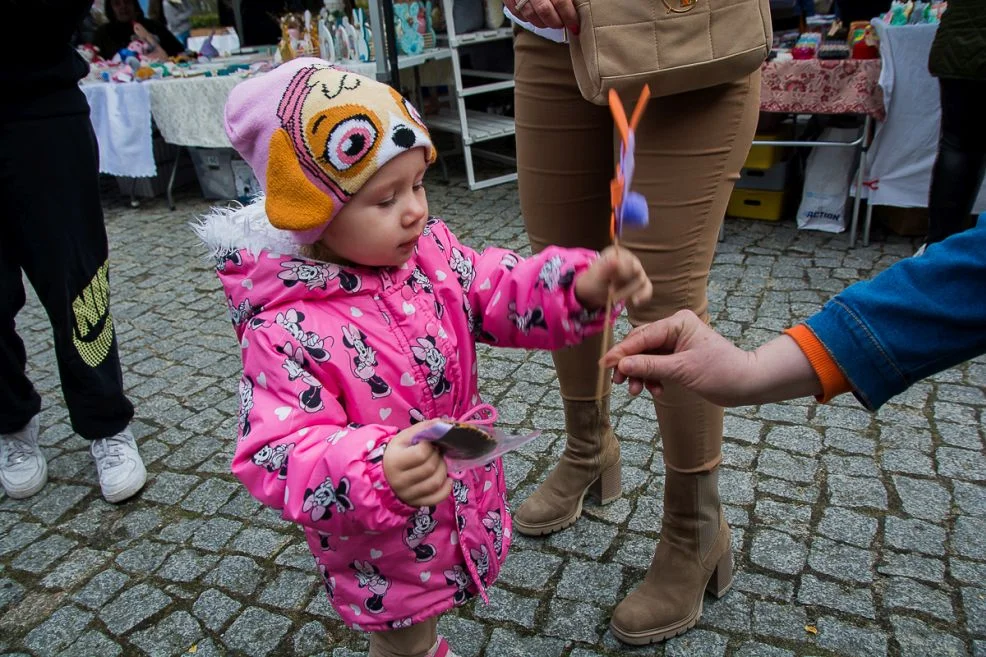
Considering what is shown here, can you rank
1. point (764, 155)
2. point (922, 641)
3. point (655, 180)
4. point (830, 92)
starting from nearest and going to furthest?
point (655, 180) < point (922, 641) < point (830, 92) < point (764, 155)

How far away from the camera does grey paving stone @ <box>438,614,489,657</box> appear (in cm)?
205

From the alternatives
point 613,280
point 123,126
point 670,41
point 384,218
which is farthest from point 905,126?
point 123,126

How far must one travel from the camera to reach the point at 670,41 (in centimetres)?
153

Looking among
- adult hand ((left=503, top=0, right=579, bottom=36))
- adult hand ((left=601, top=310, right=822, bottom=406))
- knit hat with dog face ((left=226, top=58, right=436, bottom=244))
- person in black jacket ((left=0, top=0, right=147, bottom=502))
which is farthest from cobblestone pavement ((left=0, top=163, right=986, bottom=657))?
adult hand ((left=503, top=0, right=579, bottom=36))

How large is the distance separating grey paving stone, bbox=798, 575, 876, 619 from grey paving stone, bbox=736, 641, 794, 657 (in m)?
0.19

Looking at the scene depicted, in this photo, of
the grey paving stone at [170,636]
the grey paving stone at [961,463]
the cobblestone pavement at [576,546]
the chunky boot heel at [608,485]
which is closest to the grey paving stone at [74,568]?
the cobblestone pavement at [576,546]

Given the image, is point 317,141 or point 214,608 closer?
point 317,141

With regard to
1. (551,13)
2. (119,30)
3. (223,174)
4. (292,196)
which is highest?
(551,13)

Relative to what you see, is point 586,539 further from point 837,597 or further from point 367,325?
point 367,325

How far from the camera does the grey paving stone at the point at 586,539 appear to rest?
2.35 metres

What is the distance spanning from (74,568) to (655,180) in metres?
2.16

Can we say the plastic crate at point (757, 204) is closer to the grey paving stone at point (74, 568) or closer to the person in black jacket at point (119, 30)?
the grey paving stone at point (74, 568)

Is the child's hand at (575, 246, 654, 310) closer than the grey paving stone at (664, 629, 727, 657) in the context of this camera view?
Yes

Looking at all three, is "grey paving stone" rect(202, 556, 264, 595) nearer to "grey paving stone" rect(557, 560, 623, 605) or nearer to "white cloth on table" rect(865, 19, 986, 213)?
"grey paving stone" rect(557, 560, 623, 605)
